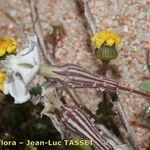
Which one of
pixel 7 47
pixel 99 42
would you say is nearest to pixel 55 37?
pixel 99 42

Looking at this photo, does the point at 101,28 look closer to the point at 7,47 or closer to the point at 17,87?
the point at 7,47

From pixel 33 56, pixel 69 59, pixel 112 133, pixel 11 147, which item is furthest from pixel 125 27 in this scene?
pixel 33 56

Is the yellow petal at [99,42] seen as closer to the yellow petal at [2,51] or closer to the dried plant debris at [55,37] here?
the yellow petal at [2,51]

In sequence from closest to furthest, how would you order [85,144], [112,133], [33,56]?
[33,56] → [85,144] → [112,133]

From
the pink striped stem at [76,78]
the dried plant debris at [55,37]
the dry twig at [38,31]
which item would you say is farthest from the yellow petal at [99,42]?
the dried plant debris at [55,37]

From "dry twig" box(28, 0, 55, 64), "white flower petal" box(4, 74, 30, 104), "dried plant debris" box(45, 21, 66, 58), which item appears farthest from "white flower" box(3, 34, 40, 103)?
"dried plant debris" box(45, 21, 66, 58)

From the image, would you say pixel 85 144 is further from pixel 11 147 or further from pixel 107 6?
pixel 107 6
